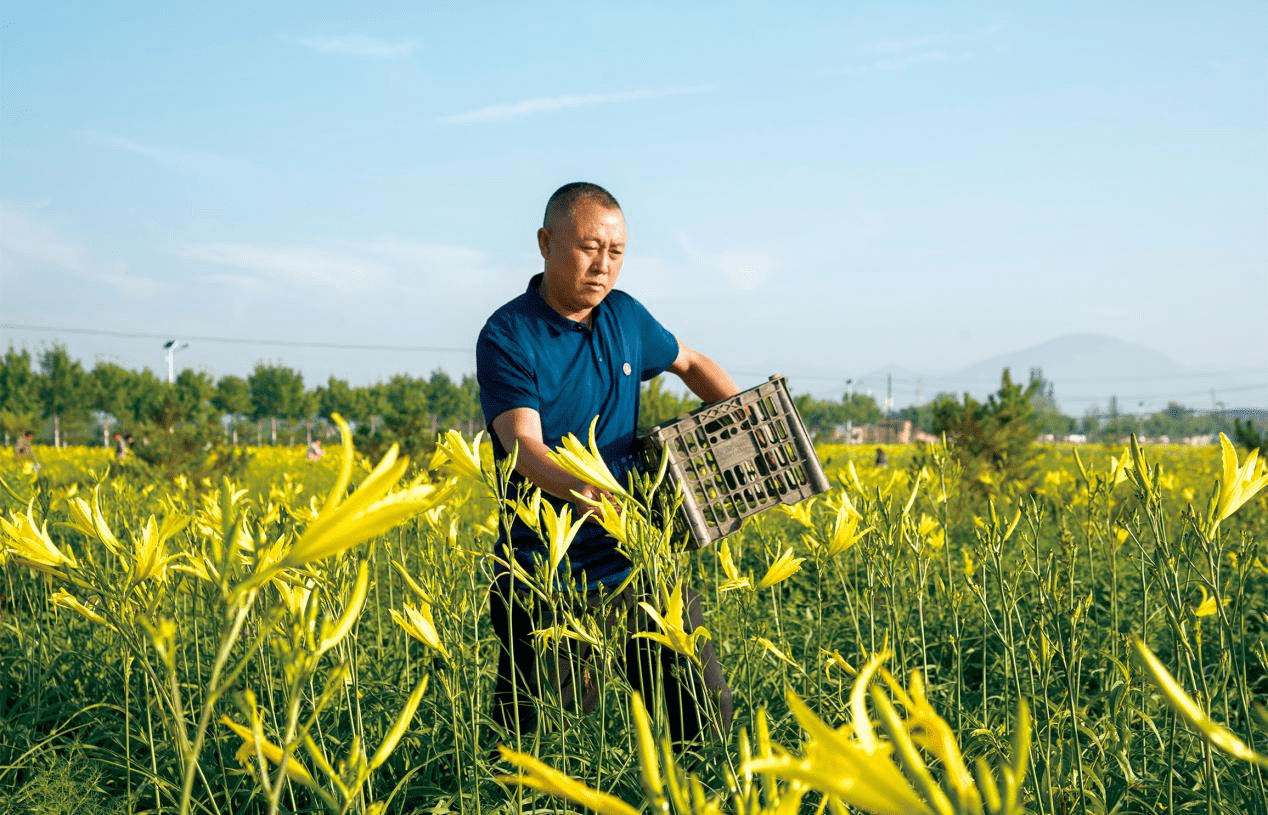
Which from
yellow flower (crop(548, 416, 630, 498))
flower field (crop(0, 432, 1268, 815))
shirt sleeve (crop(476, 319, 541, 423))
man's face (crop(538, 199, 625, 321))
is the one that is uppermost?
man's face (crop(538, 199, 625, 321))

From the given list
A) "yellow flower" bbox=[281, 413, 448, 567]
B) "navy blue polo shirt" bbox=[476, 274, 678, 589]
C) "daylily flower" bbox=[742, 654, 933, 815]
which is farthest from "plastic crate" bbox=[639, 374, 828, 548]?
"daylily flower" bbox=[742, 654, 933, 815]

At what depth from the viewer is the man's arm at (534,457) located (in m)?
2.29

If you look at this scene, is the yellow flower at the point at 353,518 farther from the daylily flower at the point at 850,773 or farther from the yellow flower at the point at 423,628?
the yellow flower at the point at 423,628

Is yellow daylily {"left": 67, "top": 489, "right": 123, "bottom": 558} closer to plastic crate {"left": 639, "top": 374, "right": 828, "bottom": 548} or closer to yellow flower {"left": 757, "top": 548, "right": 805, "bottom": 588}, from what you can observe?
yellow flower {"left": 757, "top": 548, "right": 805, "bottom": 588}

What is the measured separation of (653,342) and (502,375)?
27.2 inches

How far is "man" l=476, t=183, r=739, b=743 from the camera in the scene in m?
2.67

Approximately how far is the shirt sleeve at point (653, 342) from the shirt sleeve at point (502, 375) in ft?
1.77

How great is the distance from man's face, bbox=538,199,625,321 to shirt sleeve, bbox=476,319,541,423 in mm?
228

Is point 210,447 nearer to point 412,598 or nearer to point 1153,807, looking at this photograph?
point 412,598

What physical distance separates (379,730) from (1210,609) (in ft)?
6.60

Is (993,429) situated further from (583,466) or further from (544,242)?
(583,466)

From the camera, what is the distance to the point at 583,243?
8.84 feet

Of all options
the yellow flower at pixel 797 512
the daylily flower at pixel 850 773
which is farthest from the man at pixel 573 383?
the daylily flower at pixel 850 773

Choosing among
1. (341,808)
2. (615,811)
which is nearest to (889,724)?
(615,811)
